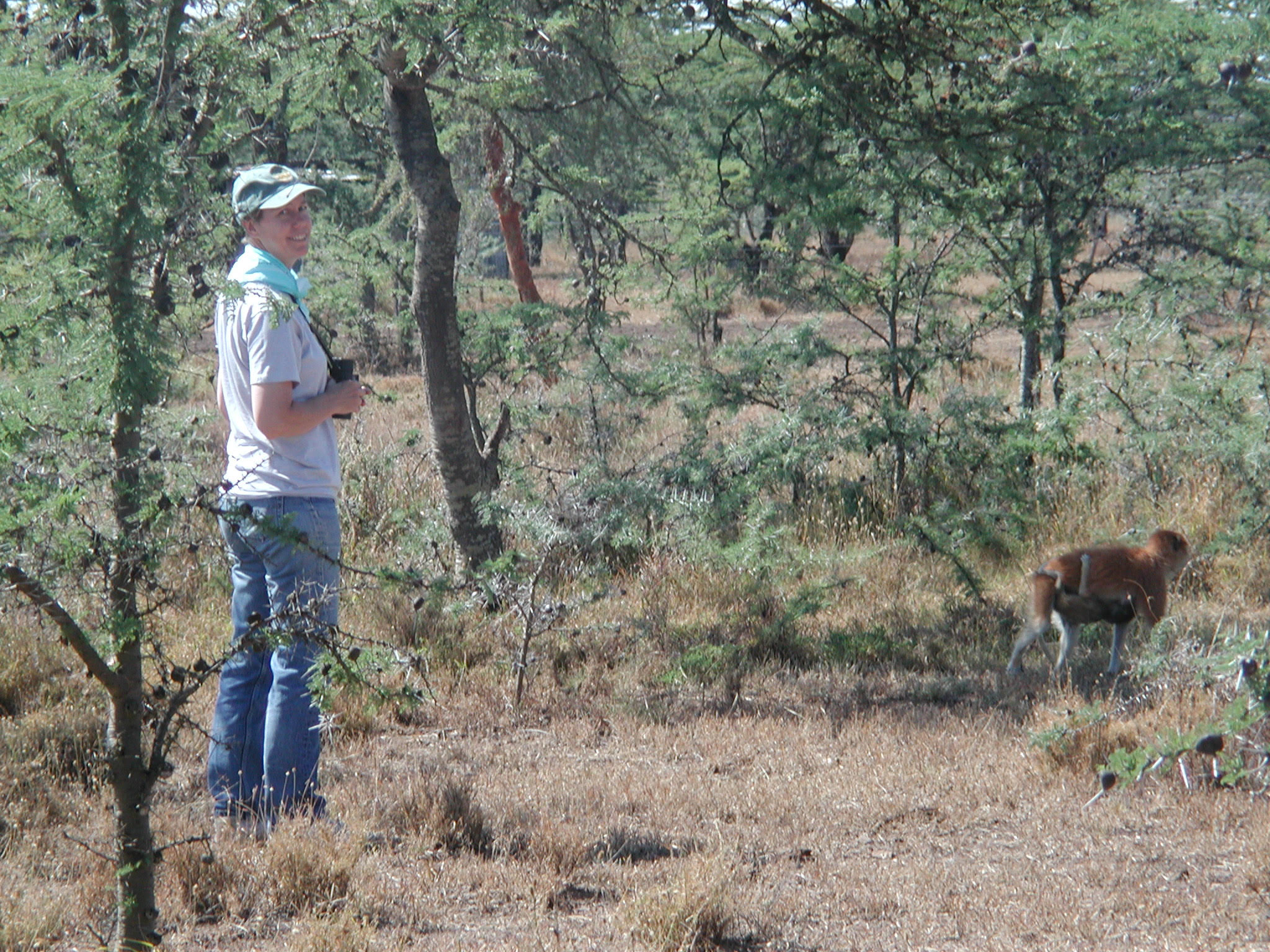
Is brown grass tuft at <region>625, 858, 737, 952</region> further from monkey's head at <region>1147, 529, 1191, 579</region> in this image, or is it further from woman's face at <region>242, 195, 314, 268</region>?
monkey's head at <region>1147, 529, 1191, 579</region>

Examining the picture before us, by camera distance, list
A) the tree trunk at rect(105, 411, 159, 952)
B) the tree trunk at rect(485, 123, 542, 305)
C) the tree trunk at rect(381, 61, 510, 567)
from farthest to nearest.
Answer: the tree trunk at rect(485, 123, 542, 305)
the tree trunk at rect(381, 61, 510, 567)
the tree trunk at rect(105, 411, 159, 952)

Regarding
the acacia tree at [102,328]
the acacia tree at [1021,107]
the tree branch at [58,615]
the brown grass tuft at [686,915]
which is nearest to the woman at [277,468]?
the acacia tree at [102,328]

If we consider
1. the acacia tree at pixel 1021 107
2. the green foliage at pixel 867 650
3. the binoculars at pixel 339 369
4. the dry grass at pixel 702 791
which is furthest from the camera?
the green foliage at pixel 867 650

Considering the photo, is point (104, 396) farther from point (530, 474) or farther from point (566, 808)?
point (530, 474)

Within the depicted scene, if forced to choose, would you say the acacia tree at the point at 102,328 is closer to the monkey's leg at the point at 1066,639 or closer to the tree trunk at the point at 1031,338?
the monkey's leg at the point at 1066,639

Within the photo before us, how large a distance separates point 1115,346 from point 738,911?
564cm

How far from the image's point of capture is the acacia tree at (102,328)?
286cm

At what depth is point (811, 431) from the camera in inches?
289

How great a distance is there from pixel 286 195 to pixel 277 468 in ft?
2.90

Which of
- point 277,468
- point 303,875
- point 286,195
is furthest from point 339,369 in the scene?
point 303,875

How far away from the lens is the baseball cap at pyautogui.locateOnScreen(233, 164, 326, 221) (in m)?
3.78

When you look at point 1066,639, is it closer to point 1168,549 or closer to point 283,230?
point 1168,549

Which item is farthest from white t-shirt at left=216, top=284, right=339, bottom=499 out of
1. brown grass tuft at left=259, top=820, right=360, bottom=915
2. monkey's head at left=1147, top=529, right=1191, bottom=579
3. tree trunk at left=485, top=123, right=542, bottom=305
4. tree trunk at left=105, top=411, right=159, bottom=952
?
tree trunk at left=485, top=123, right=542, bottom=305

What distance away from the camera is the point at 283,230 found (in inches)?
151
